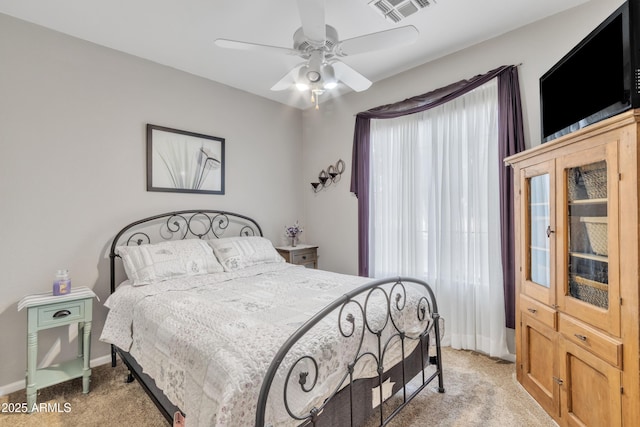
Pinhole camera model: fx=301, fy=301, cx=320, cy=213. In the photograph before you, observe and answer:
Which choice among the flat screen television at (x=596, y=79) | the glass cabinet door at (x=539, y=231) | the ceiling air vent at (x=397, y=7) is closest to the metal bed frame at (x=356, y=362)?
the glass cabinet door at (x=539, y=231)

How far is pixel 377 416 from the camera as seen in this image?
76.9 inches

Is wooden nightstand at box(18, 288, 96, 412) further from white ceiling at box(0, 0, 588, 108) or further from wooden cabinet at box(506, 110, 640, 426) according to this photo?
wooden cabinet at box(506, 110, 640, 426)

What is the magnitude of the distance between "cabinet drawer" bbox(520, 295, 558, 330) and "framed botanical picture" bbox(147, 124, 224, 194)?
3.15m

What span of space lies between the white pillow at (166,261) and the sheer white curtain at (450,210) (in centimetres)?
194

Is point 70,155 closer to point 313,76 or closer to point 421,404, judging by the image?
point 313,76

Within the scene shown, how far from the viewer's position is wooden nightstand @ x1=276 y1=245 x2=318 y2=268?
3.81m

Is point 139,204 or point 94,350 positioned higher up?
point 139,204

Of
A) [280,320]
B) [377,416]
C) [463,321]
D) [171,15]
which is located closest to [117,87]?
[171,15]

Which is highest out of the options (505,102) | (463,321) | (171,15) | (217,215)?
(171,15)

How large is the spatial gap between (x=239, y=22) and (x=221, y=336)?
2406mm

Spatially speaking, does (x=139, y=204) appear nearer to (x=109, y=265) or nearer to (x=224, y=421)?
(x=109, y=265)

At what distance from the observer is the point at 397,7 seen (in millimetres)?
2236

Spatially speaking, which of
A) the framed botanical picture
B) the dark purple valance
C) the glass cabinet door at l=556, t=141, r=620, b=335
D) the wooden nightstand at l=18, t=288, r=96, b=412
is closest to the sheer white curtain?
→ the dark purple valance

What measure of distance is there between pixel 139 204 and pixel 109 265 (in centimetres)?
63
